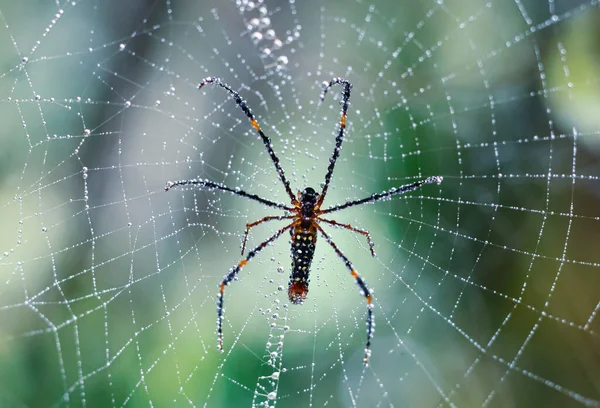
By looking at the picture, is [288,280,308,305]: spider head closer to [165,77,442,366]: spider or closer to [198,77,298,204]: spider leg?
[165,77,442,366]: spider

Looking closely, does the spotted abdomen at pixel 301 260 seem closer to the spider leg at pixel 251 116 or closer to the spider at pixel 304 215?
the spider at pixel 304 215

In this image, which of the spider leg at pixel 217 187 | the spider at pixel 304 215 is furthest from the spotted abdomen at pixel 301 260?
the spider leg at pixel 217 187

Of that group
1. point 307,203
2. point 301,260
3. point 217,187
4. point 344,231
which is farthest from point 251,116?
point 344,231

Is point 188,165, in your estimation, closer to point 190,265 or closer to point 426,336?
point 190,265

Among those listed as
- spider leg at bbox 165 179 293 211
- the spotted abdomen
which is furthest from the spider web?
spider leg at bbox 165 179 293 211

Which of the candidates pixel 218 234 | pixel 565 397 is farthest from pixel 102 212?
pixel 565 397

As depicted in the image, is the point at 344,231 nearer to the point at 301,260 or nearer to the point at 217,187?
the point at 301,260
